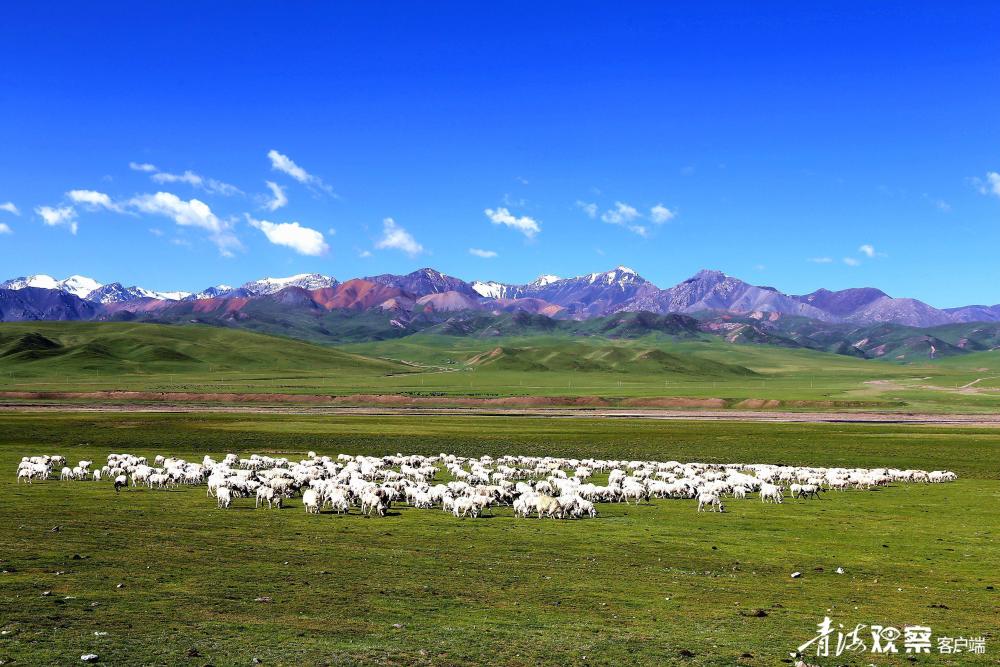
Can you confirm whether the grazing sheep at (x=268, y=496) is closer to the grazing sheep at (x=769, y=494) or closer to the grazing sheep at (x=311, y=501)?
the grazing sheep at (x=311, y=501)

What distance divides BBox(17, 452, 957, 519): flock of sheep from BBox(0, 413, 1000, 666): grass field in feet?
4.02

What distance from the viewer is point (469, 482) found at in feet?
142

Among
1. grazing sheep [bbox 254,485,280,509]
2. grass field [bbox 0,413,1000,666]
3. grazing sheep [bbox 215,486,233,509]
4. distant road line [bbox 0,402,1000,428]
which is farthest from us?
distant road line [bbox 0,402,1000,428]

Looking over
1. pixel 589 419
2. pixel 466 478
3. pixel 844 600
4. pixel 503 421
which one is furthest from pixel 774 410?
pixel 844 600

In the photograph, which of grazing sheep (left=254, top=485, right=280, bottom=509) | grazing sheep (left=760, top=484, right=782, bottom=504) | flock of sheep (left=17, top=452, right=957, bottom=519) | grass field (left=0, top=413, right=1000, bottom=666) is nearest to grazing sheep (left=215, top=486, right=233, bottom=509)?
flock of sheep (left=17, top=452, right=957, bottom=519)

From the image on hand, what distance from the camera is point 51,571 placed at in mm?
18859

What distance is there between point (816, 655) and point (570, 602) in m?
5.75

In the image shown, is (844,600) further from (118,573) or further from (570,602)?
(118,573)

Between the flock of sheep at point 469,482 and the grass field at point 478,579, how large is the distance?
4.02ft

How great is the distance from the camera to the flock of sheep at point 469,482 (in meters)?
32.8

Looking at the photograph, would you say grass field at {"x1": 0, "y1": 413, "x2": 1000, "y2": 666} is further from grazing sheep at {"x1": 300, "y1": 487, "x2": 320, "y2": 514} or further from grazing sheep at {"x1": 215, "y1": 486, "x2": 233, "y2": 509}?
grazing sheep at {"x1": 300, "y1": 487, "x2": 320, "y2": 514}

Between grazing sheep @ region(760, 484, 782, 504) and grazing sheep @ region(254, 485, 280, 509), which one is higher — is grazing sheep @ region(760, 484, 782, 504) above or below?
below

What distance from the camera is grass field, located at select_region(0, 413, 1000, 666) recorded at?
14.3 meters

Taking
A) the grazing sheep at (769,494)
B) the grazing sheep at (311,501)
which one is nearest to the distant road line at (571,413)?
the grazing sheep at (769,494)
